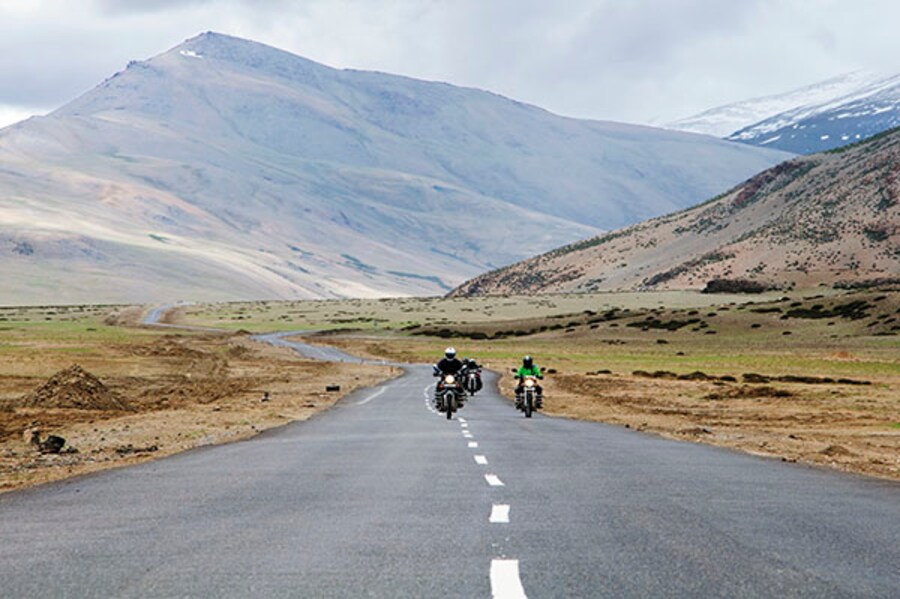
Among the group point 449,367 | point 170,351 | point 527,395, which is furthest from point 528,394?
point 170,351

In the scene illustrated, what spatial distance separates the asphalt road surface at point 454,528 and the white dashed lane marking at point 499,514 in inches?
0.9

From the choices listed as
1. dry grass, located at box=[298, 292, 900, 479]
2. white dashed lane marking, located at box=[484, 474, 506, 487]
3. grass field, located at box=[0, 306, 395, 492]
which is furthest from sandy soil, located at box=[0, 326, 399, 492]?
dry grass, located at box=[298, 292, 900, 479]

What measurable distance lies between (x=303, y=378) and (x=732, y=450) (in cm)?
4582

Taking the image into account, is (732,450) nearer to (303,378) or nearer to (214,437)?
(214,437)

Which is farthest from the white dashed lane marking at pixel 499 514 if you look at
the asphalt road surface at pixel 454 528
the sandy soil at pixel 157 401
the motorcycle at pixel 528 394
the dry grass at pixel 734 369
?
the motorcycle at pixel 528 394

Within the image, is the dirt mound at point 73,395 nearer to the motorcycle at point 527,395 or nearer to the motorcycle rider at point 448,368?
the motorcycle rider at point 448,368

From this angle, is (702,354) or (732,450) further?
(702,354)

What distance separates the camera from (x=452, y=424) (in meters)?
32.2

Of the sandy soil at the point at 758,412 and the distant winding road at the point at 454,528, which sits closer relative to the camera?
the distant winding road at the point at 454,528

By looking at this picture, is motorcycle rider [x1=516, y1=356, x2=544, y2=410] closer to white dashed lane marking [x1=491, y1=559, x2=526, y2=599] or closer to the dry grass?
the dry grass

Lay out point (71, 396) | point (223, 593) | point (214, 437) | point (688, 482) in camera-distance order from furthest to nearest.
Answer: point (71, 396) < point (214, 437) < point (688, 482) < point (223, 593)

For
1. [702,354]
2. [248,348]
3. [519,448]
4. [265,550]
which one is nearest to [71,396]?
[519,448]

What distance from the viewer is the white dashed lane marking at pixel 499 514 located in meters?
12.9

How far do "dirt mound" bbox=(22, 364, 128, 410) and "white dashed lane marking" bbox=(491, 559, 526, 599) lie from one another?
109ft
